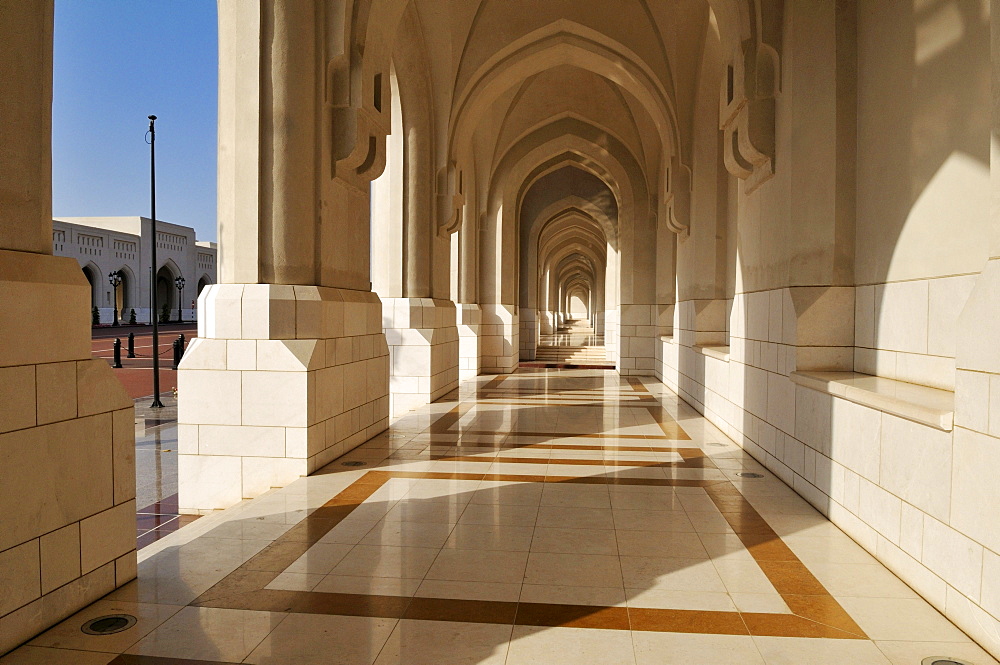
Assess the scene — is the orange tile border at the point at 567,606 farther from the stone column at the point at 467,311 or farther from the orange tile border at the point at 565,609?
the stone column at the point at 467,311

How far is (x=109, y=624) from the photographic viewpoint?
8.39 ft

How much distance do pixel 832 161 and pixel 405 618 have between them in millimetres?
3834

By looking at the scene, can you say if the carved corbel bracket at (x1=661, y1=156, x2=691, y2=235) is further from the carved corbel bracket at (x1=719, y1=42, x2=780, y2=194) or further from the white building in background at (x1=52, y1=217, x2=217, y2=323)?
the white building in background at (x1=52, y1=217, x2=217, y2=323)

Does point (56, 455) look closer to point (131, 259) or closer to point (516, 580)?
point (516, 580)

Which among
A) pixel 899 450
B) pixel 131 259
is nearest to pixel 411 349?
pixel 899 450

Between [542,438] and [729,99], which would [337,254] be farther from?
[729,99]

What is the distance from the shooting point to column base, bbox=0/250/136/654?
7.77 ft

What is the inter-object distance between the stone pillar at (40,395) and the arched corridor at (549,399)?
0.04ft

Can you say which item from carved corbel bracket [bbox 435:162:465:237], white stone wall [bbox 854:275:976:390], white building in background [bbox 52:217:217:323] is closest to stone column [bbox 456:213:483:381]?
carved corbel bracket [bbox 435:162:465:237]

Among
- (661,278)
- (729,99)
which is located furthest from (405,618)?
(661,278)

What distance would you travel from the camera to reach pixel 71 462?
104 inches

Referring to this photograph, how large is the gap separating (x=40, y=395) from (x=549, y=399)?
726 cm

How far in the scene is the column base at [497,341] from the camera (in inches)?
550

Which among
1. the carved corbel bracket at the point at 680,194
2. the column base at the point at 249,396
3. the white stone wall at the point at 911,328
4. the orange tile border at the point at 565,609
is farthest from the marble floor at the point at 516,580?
the carved corbel bracket at the point at 680,194
